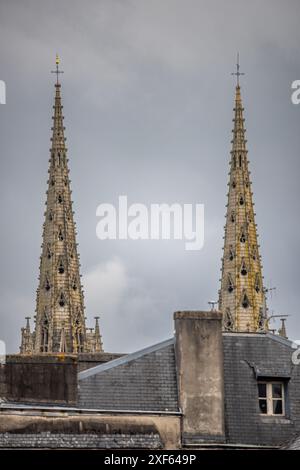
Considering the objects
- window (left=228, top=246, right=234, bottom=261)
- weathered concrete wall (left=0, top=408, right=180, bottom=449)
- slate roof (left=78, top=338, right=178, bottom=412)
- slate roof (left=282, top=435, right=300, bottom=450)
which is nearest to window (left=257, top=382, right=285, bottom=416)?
slate roof (left=282, top=435, right=300, bottom=450)

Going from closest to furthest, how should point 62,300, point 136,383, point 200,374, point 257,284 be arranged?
1. point 200,374
2. point 136,383
3. point 257,284
4. point 62,300

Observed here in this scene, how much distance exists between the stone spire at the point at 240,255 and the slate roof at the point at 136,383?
96554mm

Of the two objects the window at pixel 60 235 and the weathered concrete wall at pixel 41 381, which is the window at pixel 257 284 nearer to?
the window at pixel 60 235

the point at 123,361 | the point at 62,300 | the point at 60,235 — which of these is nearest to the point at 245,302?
the point at 62,300

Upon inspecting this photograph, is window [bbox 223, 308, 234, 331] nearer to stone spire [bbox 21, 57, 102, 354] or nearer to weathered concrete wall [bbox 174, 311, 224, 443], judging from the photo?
stone spire [bbox 21, 57, 102, 354]

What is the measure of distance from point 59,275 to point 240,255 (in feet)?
39.4

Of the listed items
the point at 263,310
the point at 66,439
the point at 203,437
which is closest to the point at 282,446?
the point at 203,437

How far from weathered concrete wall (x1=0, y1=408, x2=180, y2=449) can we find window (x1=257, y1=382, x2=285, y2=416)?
2440 millimetres

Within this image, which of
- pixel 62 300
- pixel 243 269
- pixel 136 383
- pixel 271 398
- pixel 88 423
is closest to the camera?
pixel 88 423

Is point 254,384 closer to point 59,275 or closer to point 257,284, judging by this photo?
point 257,284

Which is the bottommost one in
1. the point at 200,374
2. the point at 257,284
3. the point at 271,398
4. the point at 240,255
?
the point at 271,398

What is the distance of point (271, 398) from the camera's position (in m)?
49.4

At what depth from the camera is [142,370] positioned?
49469 mm

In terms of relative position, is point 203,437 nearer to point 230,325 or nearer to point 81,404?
point 81,404
